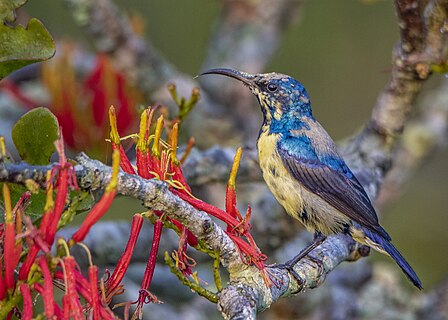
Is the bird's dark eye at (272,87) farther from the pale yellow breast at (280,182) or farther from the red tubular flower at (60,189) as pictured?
the red tubular flower at (60,189)

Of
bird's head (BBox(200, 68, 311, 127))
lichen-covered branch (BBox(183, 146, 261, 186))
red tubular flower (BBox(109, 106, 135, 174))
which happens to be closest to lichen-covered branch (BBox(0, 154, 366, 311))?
red tubular flower (BBox(109, 106, 135, 174))

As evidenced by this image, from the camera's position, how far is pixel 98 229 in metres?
3.05

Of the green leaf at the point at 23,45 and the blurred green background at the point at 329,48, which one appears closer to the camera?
the green leaf at the point at 23,45

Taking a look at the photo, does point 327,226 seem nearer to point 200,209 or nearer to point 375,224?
point 375,224

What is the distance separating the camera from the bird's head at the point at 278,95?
2.97m

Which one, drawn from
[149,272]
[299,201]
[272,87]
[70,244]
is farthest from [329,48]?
[70,244]

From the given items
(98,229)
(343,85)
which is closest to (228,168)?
(98,229)

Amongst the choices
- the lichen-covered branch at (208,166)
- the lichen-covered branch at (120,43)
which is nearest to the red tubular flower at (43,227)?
the lichen-covered branch at (208,166)

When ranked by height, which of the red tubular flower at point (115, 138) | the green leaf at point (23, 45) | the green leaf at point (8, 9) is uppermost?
the green leaf at point (8, 9)

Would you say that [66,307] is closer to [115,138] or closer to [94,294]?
[94,294]

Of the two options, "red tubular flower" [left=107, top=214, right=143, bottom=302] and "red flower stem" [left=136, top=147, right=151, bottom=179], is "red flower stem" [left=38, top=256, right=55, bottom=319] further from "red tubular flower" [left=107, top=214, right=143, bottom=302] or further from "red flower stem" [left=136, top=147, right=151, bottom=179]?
"red flower stem" [left=136, top=147, right=151, bottom=179]

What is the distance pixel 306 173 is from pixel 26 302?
143 centimetres

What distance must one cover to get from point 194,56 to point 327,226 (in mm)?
3807

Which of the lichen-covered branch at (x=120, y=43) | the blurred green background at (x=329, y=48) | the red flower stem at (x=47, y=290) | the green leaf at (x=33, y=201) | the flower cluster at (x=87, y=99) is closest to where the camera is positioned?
the red flower stem at (x=47, y=290)
